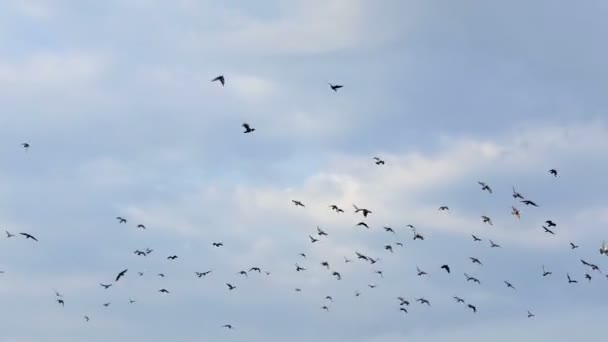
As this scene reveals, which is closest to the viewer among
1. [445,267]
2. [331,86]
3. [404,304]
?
[331,86]

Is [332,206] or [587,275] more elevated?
[332,206]

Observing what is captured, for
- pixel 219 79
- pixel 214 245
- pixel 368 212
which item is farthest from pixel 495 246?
pixel 219 79

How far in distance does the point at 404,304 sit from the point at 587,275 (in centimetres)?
3527

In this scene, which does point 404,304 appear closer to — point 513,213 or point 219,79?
point 513,213

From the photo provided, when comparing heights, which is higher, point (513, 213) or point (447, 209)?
point (447, 209)

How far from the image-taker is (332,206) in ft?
484

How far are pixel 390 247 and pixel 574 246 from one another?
29.4 metres

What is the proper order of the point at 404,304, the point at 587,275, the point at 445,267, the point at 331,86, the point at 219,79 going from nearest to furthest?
the point at 219,79
the point at 331,86
the point at 587,275
the point at 445,267
the point at 404,304

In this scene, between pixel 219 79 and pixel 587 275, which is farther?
pixel 587 275

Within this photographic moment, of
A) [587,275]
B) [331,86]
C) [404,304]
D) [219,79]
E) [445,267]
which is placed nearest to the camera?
[219,79]

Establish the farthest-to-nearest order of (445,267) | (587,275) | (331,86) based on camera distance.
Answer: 1. (445,267)
2. (587,275)
3. (331,86)

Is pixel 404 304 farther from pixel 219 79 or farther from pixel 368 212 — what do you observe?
pixel 219 79

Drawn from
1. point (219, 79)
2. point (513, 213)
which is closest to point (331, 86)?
point (219, 79)

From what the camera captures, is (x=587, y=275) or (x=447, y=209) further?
(x=447, y=209)
